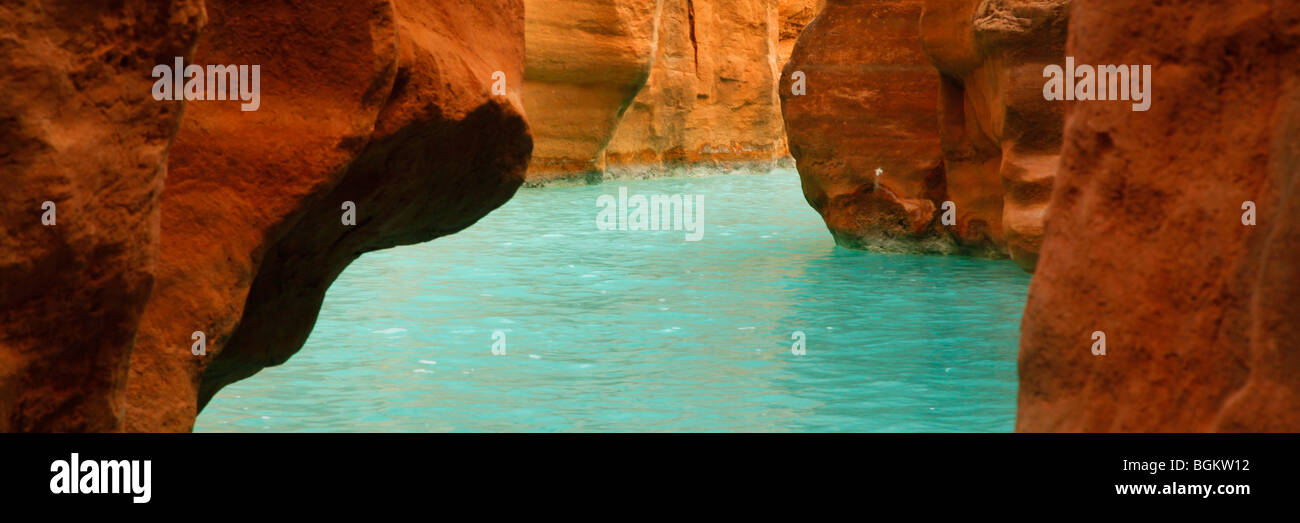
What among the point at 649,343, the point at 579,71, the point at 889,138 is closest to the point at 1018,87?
the point at 649,343

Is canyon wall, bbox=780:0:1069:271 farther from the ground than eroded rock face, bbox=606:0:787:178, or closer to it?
closer to it

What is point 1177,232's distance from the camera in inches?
98.0

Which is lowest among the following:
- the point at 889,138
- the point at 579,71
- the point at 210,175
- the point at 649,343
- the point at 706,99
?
the point at 649,343

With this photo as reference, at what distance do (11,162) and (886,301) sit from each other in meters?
6.66

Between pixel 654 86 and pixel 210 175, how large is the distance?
16979 millimetres

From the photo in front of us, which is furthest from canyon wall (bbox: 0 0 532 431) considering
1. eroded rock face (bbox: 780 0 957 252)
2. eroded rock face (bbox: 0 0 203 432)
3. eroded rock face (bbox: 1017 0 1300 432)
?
eroded rock face (bbox: 780 0 957 252)

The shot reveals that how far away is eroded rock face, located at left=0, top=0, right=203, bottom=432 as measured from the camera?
7.56 feet

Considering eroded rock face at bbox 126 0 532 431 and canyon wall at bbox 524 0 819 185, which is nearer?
eroded rock face at bbox 126 0 532 431

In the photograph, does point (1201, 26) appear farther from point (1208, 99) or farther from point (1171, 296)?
point (1171, 296)

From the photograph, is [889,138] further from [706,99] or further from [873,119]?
[706,99]

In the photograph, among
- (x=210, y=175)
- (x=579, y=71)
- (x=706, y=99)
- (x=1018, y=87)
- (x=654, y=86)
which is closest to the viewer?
(x=210, y=175)

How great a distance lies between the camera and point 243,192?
3521 mm

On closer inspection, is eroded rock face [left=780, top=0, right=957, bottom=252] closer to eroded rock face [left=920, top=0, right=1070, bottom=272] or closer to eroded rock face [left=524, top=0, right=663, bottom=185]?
eroded rock face [left=920, top=0, right=1070, bottom=272]

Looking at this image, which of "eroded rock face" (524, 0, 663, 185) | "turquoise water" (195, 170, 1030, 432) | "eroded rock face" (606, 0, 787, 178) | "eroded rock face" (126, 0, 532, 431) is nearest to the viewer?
"eroded rock face" (126, 0, 532, 431)
